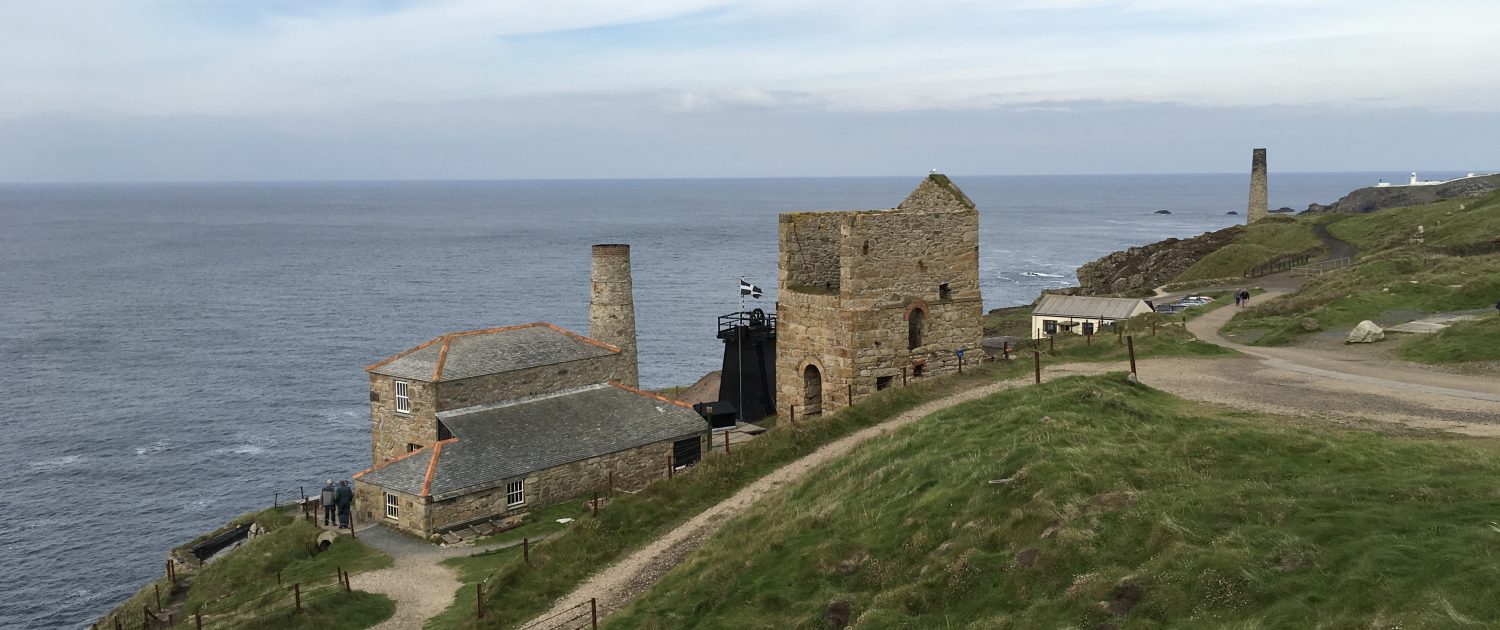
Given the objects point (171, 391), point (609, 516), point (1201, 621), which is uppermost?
point (1201, 621)

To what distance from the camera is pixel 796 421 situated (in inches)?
1172

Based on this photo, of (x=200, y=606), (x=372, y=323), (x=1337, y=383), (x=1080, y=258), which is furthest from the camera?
(x=1080, y=258)

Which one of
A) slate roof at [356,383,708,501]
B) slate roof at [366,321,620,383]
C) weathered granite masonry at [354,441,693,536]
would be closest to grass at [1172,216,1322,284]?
slate roof at [356,383,708,501]

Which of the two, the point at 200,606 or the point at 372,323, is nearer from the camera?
the point at 200,606

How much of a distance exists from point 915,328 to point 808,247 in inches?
160

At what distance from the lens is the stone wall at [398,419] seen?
3384 centimetres

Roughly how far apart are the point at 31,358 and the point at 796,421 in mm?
76383

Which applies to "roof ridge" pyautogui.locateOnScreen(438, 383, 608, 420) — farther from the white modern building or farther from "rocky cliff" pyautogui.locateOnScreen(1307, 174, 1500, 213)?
"rocky cliff" pyautogui.locateOnScreen(1307, 174, 1500, 213)

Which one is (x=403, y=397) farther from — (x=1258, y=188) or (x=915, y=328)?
(x=1258, y=188)

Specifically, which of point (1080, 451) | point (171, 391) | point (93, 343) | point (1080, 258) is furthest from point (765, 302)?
point (1080, 451)

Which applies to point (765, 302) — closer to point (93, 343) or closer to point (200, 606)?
point (93, 343)

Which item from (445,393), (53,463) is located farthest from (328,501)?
(53,463)

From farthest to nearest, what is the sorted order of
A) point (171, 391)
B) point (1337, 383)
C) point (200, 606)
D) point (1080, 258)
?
point (1080, 258), point (171, 391), point (200, 606), point (1337, 383)

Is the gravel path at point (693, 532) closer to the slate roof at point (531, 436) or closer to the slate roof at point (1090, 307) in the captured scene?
the slate roof at point (531, 436)
